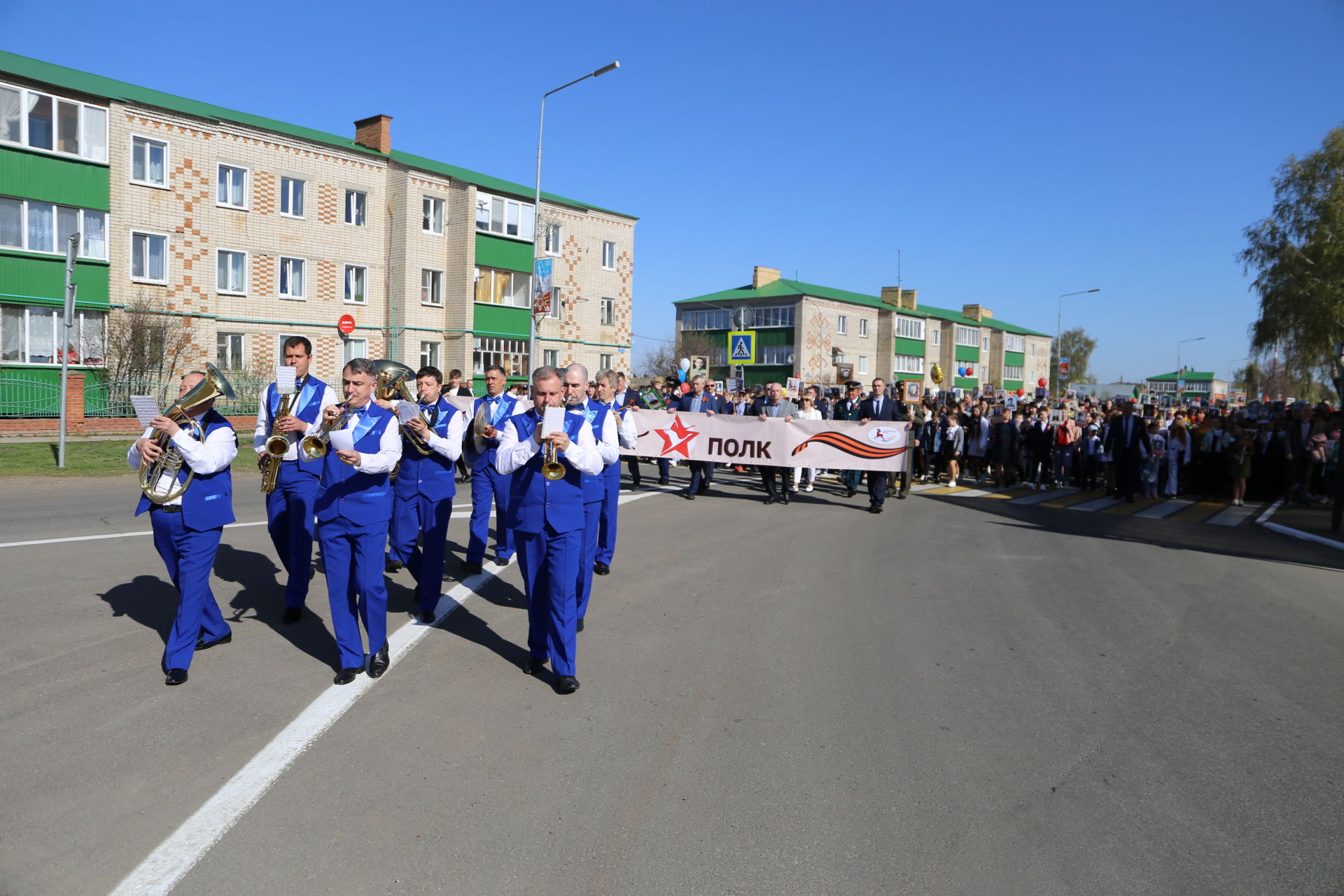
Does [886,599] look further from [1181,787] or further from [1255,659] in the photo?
[1181,787]

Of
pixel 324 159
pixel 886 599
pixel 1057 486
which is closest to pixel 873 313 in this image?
pixel 324 159

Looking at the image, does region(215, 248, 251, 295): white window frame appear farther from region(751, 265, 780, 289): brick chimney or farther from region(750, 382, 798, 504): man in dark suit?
region(751, 265, 780, 289): brick chimney

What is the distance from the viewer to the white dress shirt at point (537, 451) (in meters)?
5.67

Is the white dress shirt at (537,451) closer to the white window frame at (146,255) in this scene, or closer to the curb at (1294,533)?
the curb at (1294,533)

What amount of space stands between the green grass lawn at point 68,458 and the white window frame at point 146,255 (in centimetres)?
1011

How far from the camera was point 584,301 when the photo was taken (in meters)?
44.3

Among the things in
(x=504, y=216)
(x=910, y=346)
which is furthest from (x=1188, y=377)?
(x=504, y=216)

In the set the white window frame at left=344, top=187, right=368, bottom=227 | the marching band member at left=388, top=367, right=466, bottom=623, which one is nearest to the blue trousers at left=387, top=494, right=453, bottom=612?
the marching band member at left=388, top=367, right=466, bottom=623

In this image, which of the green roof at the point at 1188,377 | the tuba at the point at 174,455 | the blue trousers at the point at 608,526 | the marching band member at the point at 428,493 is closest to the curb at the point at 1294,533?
the blue trousers at the point at 608,526

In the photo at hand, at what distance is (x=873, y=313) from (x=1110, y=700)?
76.3 metres

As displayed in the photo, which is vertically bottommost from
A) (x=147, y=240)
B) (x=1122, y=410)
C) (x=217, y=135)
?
(x=1122, y=410)

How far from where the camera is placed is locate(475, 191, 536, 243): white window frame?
38.9 m

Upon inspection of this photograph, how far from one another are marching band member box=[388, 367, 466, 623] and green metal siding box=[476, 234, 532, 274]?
3245 cm

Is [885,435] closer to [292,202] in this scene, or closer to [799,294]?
[292,202]
